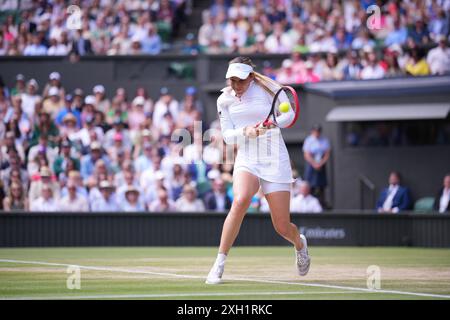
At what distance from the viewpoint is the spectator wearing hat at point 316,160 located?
2092 centimetres

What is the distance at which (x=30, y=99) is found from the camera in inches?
869

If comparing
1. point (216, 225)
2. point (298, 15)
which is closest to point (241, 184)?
point (216, 225)

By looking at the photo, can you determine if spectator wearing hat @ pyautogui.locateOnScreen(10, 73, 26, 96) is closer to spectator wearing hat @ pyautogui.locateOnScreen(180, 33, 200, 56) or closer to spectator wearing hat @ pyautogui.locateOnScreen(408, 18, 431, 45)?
spectator wearing hat @ pyautogui.locateOnScreen(180, 33, 200, 56)

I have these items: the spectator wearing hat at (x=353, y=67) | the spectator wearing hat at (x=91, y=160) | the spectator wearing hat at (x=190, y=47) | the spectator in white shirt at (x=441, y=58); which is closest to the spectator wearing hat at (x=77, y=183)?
the spectator wearing hat at (x=91, y=160)

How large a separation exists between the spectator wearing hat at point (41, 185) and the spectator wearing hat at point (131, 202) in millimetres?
1259

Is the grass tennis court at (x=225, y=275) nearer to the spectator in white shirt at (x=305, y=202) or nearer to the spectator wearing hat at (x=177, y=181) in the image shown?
the spectator in white shirt at (x=305, y=202)

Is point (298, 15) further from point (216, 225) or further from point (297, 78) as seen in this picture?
point (216, 225)

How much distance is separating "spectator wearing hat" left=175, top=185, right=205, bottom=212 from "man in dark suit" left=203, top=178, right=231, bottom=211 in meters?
0.22

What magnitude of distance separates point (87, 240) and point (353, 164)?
6.33 meters

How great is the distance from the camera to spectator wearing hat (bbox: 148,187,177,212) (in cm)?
1902

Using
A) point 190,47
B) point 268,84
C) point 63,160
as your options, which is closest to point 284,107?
point 268,84

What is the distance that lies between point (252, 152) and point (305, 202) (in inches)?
368
